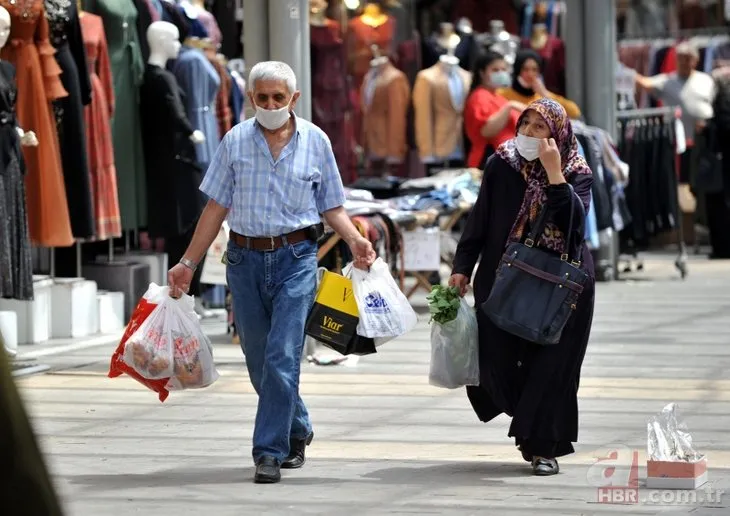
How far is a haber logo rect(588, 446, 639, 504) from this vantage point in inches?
203

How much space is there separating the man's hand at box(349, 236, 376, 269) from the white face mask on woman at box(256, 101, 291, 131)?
0.49 metres

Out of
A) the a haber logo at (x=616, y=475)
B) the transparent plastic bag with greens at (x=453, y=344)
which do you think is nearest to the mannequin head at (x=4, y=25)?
the transparent plastic bag with greens at (x=453, y=344)

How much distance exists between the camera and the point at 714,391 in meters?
8.00

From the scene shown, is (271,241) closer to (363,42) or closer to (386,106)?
(386,106)

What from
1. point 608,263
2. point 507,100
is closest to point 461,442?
point 507,100

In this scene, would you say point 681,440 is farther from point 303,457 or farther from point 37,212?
point 37,212

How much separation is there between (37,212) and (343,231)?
465 centimetres

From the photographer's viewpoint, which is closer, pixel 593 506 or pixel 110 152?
pixel 593 506

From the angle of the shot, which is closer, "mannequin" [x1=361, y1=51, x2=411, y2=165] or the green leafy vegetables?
the green leafy vegetables

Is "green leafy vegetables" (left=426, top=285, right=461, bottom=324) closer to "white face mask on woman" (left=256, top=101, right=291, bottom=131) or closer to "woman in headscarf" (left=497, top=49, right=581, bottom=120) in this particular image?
"white face mask on woman" (left=256, top=101, right=291, bottom=131)

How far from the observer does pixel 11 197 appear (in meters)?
8.69

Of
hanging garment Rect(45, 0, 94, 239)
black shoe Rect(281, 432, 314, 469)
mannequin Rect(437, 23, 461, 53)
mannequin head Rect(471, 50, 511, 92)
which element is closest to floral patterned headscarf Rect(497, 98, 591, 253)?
black shoe Rect(281, 432, 314, 469)

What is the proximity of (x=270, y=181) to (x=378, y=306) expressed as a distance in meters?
0.63

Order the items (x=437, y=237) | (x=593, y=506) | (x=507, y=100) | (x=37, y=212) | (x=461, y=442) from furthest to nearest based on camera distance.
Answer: (x=507, y=100) < (x=437, y=237) < (x=37, y=212) < (x=461, y=442) < (x=593, y=506)
